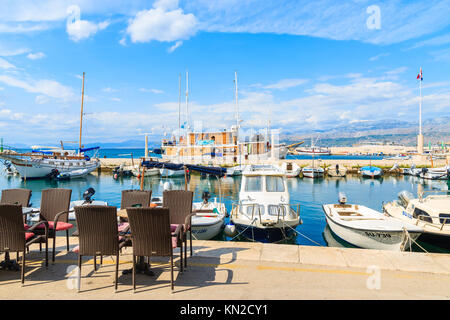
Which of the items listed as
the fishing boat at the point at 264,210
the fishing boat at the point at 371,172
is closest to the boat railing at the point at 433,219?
the fishing boat at the point at 264,210

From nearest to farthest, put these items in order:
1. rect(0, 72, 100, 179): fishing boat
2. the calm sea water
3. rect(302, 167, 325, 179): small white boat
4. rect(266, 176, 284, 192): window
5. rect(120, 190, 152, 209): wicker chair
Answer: rect(120, 190, 152, 209): wicker chair, rect(266, 176, 284, 192): window, the calm sea water, rect(0, 72, 100, 179): fishing boat, rect(302, 167, 325, 179): small white boat

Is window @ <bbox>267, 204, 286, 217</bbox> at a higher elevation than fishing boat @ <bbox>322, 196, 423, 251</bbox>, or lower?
higher

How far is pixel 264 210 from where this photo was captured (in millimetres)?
10922

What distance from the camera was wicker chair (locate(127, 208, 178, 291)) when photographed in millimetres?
4016

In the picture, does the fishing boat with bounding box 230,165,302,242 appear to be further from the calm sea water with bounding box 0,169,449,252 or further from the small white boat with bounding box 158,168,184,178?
the small white boat with bounding box 158,168,184,178


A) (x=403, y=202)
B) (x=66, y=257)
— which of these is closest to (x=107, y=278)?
(x=66, y=257)

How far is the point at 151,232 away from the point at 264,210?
740 centimetres

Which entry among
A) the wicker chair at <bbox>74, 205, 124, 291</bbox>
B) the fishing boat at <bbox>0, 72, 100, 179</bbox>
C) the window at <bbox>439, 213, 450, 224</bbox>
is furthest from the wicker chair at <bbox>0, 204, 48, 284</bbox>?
the fishing boat at <bbox>0, 72, 100, 179</bbox>

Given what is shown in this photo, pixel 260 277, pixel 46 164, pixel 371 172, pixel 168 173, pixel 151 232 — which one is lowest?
pixel 168 173

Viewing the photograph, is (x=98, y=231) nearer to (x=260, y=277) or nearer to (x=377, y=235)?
(x=260, y=277)

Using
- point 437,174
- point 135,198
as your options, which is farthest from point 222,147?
point 135,198

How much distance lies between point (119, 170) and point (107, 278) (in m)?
41.3

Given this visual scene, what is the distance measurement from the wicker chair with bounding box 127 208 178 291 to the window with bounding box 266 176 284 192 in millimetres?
8084
